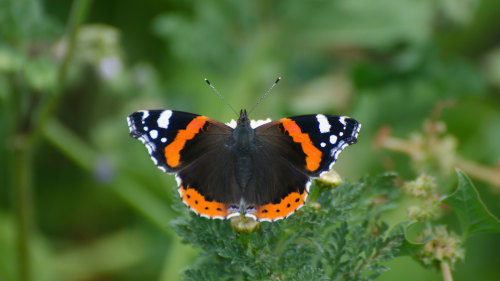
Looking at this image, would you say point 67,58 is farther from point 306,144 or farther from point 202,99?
point 202,99

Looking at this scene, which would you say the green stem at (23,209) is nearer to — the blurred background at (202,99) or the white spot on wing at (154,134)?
the blurred background at (202,99)

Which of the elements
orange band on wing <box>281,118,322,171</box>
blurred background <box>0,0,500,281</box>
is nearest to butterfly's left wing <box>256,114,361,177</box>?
orange band on wing <box>281,118,322,171</box>

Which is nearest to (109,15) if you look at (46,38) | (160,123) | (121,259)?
(46,38)

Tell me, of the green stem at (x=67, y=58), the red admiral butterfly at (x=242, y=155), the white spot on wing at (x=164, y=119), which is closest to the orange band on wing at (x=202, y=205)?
the red admiral butterfly at (x=242, y=155)

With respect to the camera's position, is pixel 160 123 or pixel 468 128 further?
pixel 468 128

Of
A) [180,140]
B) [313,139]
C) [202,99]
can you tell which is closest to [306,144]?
[313,139]

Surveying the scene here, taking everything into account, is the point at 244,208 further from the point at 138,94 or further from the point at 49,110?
the point at 138,94

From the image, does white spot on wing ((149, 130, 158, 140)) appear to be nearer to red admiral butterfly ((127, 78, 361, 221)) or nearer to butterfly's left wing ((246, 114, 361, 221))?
red admiral butterfly ((127, 78, 361, 221))
